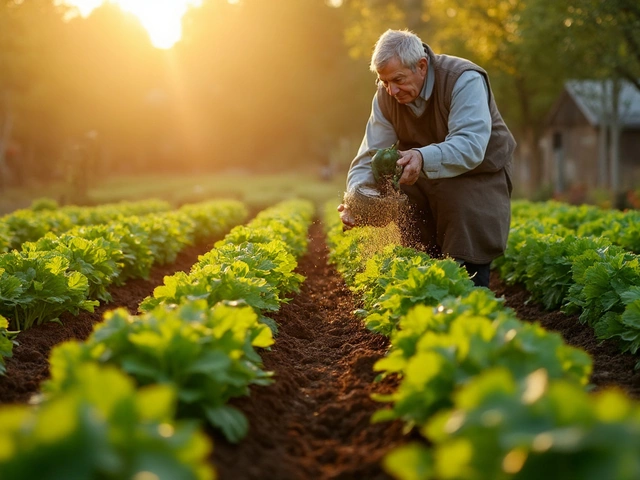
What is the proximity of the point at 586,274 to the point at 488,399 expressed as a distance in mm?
3973

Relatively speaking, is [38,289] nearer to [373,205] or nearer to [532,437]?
[373,205]

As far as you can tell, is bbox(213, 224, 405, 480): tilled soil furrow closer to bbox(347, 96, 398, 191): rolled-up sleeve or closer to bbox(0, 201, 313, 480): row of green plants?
bbox(0, 201, 313, 480): row of green plants

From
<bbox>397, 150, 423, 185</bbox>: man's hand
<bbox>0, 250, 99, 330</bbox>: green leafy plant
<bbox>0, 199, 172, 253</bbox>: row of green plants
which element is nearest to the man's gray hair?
<bbox>397, 150, 423, 185</bbox>: man's hand

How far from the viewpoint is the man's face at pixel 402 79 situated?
584 centimetres

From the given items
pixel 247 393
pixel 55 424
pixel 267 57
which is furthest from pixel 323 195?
pixel 267 57

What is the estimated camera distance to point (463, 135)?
5.83 meters

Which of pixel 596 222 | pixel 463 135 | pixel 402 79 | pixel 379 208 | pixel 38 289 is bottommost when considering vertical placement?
pixel 596 222

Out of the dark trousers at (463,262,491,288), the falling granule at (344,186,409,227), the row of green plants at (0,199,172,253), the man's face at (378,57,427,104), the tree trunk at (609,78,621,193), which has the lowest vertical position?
the tree trunk at (609,78,621,193)

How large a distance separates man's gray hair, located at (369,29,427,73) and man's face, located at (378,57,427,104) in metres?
0.04

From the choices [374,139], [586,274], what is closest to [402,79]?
[374,139]

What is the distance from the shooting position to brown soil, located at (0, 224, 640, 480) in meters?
3.40

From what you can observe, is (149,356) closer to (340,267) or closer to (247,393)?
(247,393)

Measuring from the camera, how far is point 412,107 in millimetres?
6277

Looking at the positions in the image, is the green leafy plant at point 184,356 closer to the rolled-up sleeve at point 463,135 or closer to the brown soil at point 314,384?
the brown soil at point 314,384
